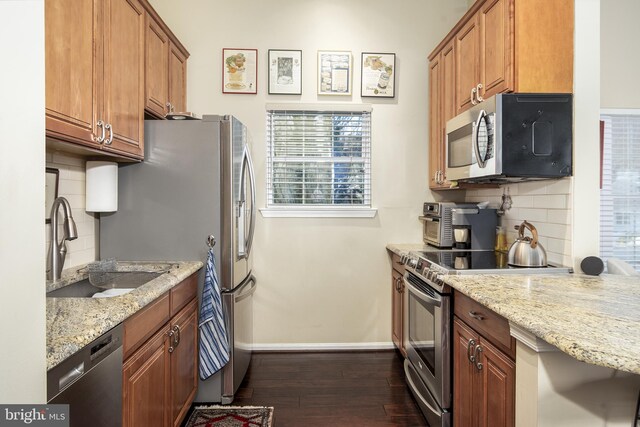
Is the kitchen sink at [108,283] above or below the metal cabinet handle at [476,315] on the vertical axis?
above

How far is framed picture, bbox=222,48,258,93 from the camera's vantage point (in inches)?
124

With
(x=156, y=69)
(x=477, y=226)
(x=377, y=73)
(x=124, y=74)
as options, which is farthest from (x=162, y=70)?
(x=477, y=226)

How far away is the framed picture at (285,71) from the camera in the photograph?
3.16 metres

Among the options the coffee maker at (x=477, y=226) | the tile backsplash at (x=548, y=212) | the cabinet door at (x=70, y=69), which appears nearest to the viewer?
the cabinet door at (x=70, y=69)

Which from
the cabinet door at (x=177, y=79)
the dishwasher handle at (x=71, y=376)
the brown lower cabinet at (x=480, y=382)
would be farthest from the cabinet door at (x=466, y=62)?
the dishwasher handle at (x=71, y=376)

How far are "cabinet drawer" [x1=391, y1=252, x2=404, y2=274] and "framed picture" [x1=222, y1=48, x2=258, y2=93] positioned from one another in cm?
189

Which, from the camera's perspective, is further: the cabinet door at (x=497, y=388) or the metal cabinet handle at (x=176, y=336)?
the metal cabinet handle at (x=176, y=336)

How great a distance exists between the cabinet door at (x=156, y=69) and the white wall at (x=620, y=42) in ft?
11.9

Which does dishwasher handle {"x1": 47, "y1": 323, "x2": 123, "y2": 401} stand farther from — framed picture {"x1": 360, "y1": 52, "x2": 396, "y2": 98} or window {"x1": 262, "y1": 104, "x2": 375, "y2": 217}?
framed picture {"x1": 360, "y1": 52, "x2": 396, "y2": 98}

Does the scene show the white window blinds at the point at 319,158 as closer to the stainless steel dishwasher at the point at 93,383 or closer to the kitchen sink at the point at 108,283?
the kitchen sink at the point at 108,283

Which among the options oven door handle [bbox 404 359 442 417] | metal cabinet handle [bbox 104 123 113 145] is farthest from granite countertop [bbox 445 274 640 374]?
metal cabinet handle [bbox 104 123 113 145]

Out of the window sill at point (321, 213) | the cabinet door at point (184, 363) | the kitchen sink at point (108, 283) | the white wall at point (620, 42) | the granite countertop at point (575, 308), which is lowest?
the cabinet door at point (184, 363)

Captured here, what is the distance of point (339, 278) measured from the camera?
3.24 metres

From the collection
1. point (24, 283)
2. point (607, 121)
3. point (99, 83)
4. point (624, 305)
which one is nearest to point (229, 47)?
point (99, 83)
